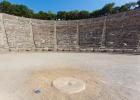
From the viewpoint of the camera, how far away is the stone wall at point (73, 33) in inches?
532

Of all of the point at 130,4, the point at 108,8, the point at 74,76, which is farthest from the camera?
the point at 108,8

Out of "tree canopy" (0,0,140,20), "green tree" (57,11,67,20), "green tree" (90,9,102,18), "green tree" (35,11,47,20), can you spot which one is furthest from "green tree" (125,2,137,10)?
"green tree" (35,11,47,20)

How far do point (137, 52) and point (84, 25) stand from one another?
714 cm

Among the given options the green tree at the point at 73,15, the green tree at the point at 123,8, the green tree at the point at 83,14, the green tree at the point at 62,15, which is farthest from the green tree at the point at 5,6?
the green tree at the point at 123,8

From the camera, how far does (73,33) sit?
52.9 feet

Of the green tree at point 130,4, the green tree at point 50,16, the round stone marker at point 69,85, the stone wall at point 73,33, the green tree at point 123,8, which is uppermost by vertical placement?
the green tree at point 130,4

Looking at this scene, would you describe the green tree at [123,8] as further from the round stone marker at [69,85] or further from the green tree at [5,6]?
the round stone marker at [69,85]

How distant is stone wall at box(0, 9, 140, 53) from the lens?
13.5 meters

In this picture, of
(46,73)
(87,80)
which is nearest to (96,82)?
(87,80)

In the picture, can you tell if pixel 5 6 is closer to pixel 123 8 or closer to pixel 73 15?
pixel 73 15

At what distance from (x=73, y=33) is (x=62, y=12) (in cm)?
1193

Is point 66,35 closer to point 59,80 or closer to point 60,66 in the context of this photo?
point 60,66

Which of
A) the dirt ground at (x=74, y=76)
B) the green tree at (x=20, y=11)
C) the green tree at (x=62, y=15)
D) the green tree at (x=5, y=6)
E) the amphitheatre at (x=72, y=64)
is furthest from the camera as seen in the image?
the green tree at (x=62, y=15)

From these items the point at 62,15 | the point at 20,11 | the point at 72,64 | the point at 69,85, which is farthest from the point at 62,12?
the point at 69,85
